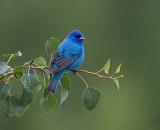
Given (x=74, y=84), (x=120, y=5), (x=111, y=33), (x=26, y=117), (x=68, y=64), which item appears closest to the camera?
(x=68, y=64)

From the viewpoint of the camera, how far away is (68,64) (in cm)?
653

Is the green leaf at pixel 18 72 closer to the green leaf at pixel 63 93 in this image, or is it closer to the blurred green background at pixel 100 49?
the green leaf at pixel 63 93

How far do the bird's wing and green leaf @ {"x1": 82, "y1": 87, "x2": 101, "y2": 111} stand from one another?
0.78 metres

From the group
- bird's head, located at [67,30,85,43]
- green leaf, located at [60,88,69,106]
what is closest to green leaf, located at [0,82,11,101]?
green leaf, located at [60,88,69,106]

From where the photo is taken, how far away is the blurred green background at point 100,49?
19.0 meters

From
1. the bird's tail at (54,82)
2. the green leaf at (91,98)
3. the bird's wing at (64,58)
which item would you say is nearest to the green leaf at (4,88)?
the bird's tail at (54,82)

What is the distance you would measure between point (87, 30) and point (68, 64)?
15530mm

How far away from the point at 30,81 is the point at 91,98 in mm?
731

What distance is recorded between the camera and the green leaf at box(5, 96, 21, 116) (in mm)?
4958

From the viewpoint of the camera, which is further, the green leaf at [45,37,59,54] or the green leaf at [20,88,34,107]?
the green leaf at [45,37,59,54]

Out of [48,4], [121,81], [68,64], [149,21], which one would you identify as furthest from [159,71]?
[68,64]

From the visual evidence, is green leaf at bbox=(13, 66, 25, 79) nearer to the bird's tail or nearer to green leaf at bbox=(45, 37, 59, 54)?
the bird's tail

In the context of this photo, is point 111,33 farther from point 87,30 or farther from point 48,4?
point 48,4

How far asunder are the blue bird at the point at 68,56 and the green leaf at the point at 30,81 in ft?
2.68
